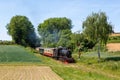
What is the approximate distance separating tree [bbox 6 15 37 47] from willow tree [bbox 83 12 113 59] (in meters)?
77.4

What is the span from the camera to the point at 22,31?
140 meters

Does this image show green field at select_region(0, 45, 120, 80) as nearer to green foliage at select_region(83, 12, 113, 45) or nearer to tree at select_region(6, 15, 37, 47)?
green foliage at select_region(83, 12, 113, 45)

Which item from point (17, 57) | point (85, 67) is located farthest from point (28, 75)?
point (17, 57)

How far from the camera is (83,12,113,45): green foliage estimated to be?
203 ft

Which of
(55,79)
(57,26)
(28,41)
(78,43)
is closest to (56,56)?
(78,43)

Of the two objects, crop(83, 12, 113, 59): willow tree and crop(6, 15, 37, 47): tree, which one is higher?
crop(6, 15, 37, 47): tree

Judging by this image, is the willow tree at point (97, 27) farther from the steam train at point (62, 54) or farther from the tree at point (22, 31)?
the tree at point (22, 31)

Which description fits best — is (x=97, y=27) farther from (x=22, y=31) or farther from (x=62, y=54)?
(x=22, y=31)

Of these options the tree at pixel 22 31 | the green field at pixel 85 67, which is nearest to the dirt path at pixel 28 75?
the green field at pixel 85 67

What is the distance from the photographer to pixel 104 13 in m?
62.4

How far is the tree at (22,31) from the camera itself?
13950cm

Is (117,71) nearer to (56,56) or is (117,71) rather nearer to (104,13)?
(104,13)

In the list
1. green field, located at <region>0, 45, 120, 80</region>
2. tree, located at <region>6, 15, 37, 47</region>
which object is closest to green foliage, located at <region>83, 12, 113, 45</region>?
green field, located at <region>0, 45, 120, 80</region>

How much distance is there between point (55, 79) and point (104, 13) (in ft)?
105
